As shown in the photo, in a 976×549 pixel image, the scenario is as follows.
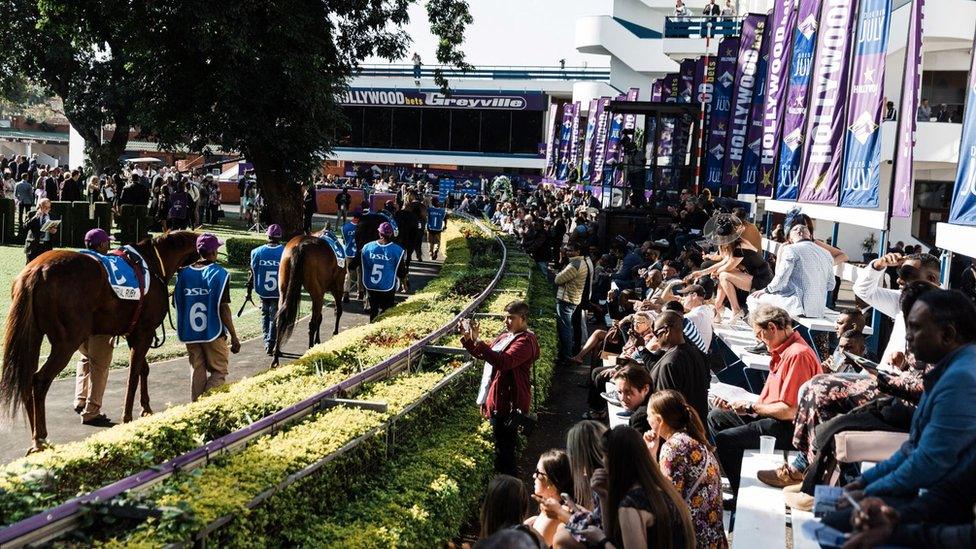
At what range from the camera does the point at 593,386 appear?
9961mm

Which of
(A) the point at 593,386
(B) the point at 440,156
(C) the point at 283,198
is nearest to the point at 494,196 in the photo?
(B) the point at 440,156

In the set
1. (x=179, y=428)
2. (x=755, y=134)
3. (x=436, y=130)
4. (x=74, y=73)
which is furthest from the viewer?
(x=436, y=130)

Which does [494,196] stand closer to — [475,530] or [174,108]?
[174,108]

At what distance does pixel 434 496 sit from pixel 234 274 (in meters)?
16.4

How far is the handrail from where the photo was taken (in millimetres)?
3918

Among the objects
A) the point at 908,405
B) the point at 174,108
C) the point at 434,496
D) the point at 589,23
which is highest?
the point at 589,23

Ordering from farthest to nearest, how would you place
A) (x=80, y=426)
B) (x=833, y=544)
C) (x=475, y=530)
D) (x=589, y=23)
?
(x=589, y=23) → (x=80, y=426) → (x=475, y=530) → (x=833, y=544)

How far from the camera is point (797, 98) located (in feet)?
42.5

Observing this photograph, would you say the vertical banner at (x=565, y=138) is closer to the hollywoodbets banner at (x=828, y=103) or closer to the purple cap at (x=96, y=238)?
the hollywoodbets banner at (x=828, y=103)

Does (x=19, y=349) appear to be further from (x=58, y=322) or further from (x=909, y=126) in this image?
(x=909, y=126)

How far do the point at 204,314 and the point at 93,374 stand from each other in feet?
4.00

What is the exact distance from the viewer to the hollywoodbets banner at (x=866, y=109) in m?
10.1

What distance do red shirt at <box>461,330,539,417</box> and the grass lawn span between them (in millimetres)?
6387

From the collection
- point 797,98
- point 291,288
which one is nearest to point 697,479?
point 291,288
